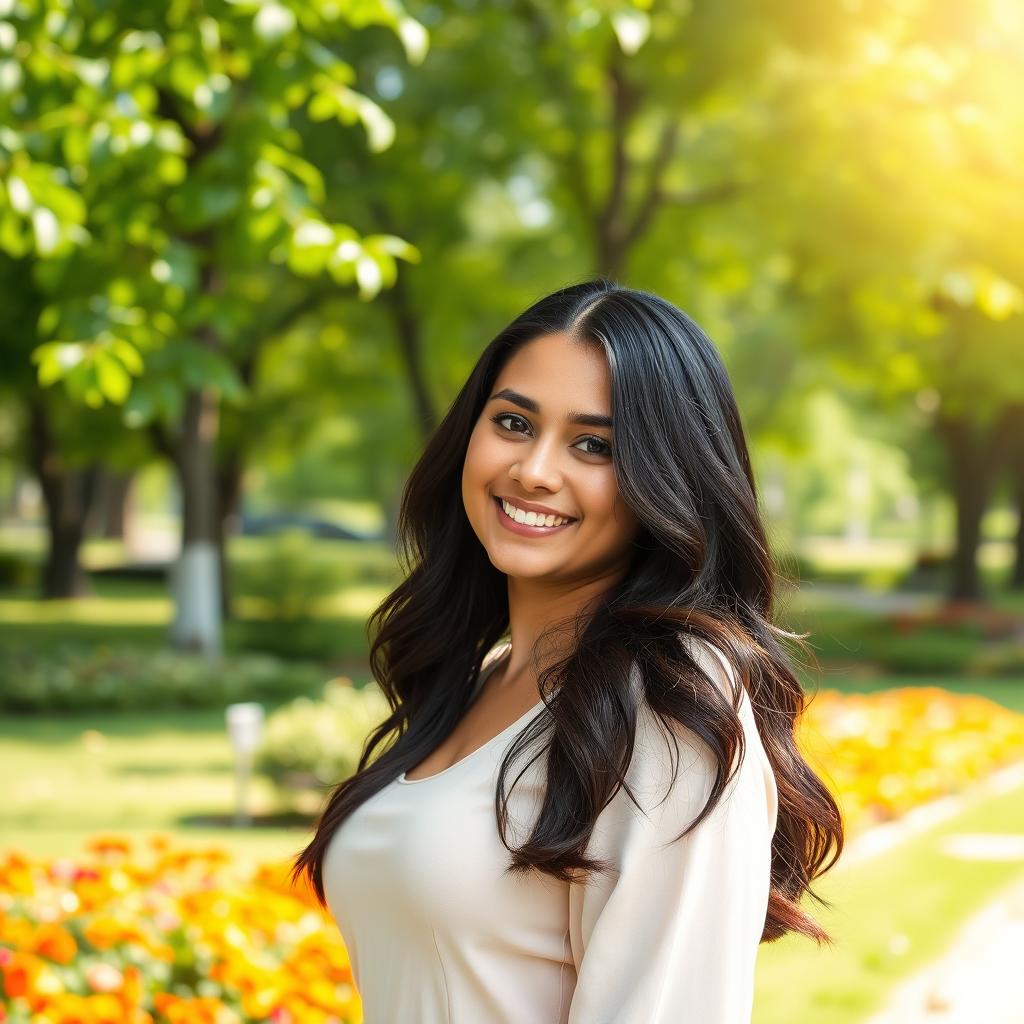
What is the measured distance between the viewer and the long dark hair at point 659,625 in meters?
1.91

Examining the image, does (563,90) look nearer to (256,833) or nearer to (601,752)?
(256,833)

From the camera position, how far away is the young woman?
A: 6.01ft

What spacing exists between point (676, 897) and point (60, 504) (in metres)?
24.8

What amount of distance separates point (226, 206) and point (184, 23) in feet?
2.03

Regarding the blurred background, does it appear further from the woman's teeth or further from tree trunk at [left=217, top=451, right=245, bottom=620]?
the woman's teeth

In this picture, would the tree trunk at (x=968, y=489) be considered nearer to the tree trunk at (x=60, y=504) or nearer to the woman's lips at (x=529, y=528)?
the tree trunk at (x=60, y=504)

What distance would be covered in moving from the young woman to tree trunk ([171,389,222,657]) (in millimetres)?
12856

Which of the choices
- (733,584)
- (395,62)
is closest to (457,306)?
(395,62)

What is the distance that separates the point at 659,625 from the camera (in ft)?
6.77

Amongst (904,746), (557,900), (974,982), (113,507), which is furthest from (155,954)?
(113,507)

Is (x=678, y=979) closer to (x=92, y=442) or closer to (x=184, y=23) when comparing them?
(x=184, y=23)

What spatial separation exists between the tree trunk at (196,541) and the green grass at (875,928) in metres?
9.47

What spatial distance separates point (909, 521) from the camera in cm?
8488

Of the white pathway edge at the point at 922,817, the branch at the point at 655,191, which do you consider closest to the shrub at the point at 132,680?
the branch at the point at 655,191
